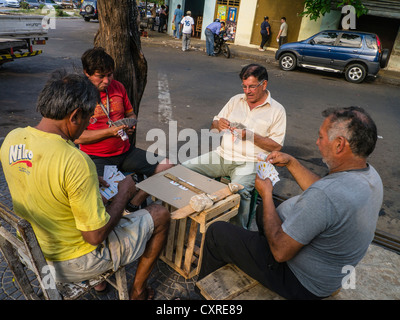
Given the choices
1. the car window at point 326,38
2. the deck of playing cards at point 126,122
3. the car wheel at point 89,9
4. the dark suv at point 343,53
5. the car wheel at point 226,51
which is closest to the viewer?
the deck of playing cards at point 126,122

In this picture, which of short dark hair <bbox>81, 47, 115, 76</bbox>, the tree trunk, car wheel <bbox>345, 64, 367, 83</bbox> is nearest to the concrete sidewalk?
car wheel <bbox>345, 64, 367, 83</bbox>

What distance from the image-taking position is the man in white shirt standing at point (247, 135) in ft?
9.80

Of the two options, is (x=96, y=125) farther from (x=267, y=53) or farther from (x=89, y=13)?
(x=89, y=13)

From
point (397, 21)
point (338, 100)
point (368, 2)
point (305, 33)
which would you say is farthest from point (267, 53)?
point (338, 100)

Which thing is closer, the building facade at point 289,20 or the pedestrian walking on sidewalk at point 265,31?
the building facade at point 289,20

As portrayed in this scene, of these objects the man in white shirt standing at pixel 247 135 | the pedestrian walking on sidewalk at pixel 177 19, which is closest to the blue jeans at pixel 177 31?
the pedestrian walking on sidewalk at pixel 177 19

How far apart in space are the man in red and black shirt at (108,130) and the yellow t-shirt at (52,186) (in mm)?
1173

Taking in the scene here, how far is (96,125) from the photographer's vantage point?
2896 millimetres

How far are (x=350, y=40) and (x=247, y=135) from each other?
10459 millimetres

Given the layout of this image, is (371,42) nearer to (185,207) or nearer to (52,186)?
(185,207)

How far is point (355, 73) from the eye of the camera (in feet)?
38.0

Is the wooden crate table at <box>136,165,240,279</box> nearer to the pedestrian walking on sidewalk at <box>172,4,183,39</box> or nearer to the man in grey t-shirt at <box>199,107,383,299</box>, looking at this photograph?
the man in grey t-shirt at <box>199,107,383,299</box>

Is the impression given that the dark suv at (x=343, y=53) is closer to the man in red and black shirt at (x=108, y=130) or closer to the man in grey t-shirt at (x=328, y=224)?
the man in red and black shirt at (x=108, y=130)
